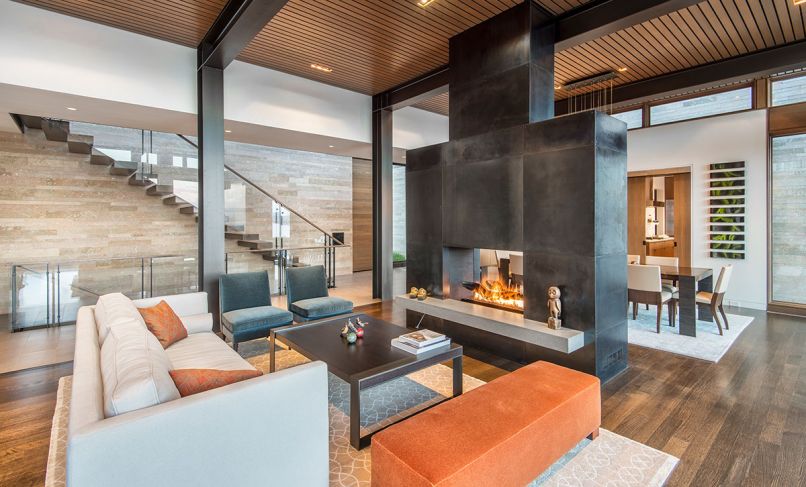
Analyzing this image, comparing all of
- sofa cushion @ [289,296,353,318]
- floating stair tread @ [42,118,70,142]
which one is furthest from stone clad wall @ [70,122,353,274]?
sofa cushion @ [289,296,353,318]

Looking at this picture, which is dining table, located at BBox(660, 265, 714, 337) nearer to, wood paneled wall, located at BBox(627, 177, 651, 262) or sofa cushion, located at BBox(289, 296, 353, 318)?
wood paneled wall, located at BBox(627, 177, 651, 262)

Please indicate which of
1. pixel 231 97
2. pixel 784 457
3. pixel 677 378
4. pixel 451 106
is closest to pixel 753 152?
pixel 677 378

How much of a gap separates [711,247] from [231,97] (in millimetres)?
7864

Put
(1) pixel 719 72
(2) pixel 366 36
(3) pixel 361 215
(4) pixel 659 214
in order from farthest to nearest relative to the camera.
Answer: (3) pixel 361 215 < (4) pixel 659 214 < (1) pixel 719 72 < (2) pixel 366 36

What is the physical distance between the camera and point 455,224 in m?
4.66

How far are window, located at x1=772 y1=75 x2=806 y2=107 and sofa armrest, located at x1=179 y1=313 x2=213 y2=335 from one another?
26.9 ft

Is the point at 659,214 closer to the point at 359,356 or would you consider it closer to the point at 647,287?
the point at 647,287

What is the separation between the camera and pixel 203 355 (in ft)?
10.1

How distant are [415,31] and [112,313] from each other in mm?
4128

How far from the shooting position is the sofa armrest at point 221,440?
54.4 inches

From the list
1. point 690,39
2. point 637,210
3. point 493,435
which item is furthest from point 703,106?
point 493,435

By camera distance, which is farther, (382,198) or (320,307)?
(382,198)

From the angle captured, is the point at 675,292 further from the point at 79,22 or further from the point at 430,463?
the point at 79,22

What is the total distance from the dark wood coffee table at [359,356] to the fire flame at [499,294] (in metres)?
1.38
